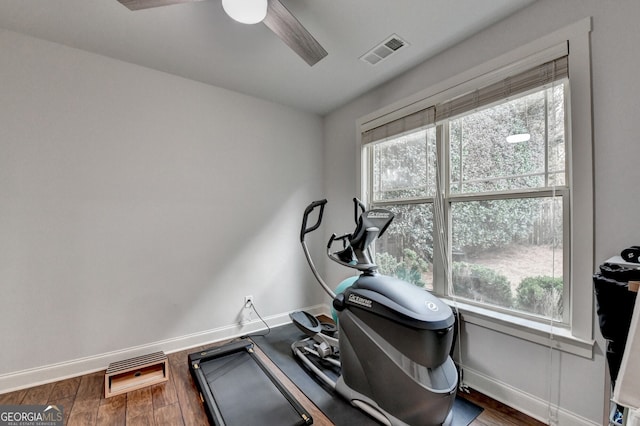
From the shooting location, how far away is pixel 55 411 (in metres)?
1.74

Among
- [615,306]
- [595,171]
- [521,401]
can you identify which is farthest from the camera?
[521,401]

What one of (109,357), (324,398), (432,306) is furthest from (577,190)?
(109,357)

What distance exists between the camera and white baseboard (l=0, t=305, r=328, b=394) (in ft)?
6.61

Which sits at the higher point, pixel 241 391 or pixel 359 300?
pixel 359 300

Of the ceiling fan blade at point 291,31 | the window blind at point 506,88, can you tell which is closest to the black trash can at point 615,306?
the window blind at point 506,88

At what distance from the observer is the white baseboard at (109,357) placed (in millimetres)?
2016

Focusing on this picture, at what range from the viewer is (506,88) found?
1887 millimetres

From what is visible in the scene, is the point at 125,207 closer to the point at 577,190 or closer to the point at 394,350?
the point at 394,350

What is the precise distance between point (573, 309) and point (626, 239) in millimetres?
477

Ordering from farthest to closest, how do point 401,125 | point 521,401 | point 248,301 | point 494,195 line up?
point 248,301, point 401,125, point 494,195, point 521,401

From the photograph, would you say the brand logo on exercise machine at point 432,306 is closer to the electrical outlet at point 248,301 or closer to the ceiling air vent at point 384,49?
the ceiling air vent at point 384,49

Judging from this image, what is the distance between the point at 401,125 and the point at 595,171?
1.49 m

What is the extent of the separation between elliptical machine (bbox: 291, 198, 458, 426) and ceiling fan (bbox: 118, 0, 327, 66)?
130 cm

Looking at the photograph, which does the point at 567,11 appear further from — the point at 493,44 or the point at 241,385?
the point at 241,385
